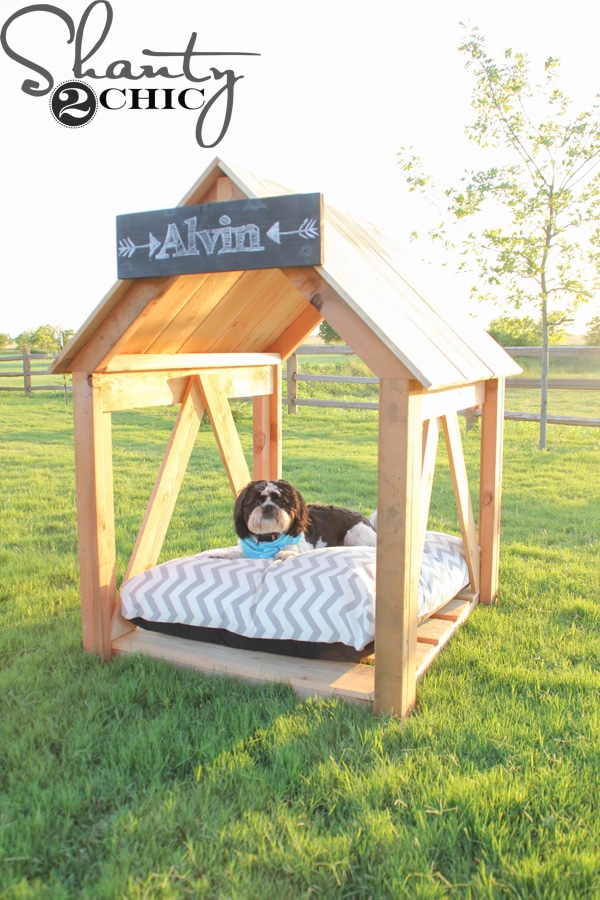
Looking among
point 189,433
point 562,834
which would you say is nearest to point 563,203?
point 189,433

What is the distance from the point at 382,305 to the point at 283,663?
2.01 metres

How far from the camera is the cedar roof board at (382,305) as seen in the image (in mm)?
3205

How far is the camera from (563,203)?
39.6 feet

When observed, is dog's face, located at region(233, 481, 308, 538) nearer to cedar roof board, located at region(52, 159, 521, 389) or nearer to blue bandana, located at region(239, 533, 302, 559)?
blue bandana, located at region(239, 533, 302, 559)

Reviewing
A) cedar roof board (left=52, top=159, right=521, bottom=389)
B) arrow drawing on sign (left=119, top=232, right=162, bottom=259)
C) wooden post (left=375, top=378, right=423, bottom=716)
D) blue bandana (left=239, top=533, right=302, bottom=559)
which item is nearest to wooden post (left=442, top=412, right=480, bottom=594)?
cedar roof board (left=52, top=159, right=521, bottom=389)

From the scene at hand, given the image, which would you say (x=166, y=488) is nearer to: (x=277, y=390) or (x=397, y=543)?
(x=277, y=390)

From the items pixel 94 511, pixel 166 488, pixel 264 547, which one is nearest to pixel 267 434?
pixel 166 488

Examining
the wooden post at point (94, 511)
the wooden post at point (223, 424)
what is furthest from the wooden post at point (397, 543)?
the wooden post at point (223, 424)

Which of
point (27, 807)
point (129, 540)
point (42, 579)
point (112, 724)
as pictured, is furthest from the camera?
point (129, 540)

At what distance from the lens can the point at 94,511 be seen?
4012mm

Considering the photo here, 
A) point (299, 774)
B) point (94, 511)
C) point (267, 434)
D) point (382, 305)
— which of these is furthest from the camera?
point (267, 434)

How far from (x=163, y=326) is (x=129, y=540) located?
3052 millimetres

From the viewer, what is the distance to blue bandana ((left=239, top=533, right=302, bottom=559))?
14.7 ft

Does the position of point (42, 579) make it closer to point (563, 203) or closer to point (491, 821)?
point (491, 821)
